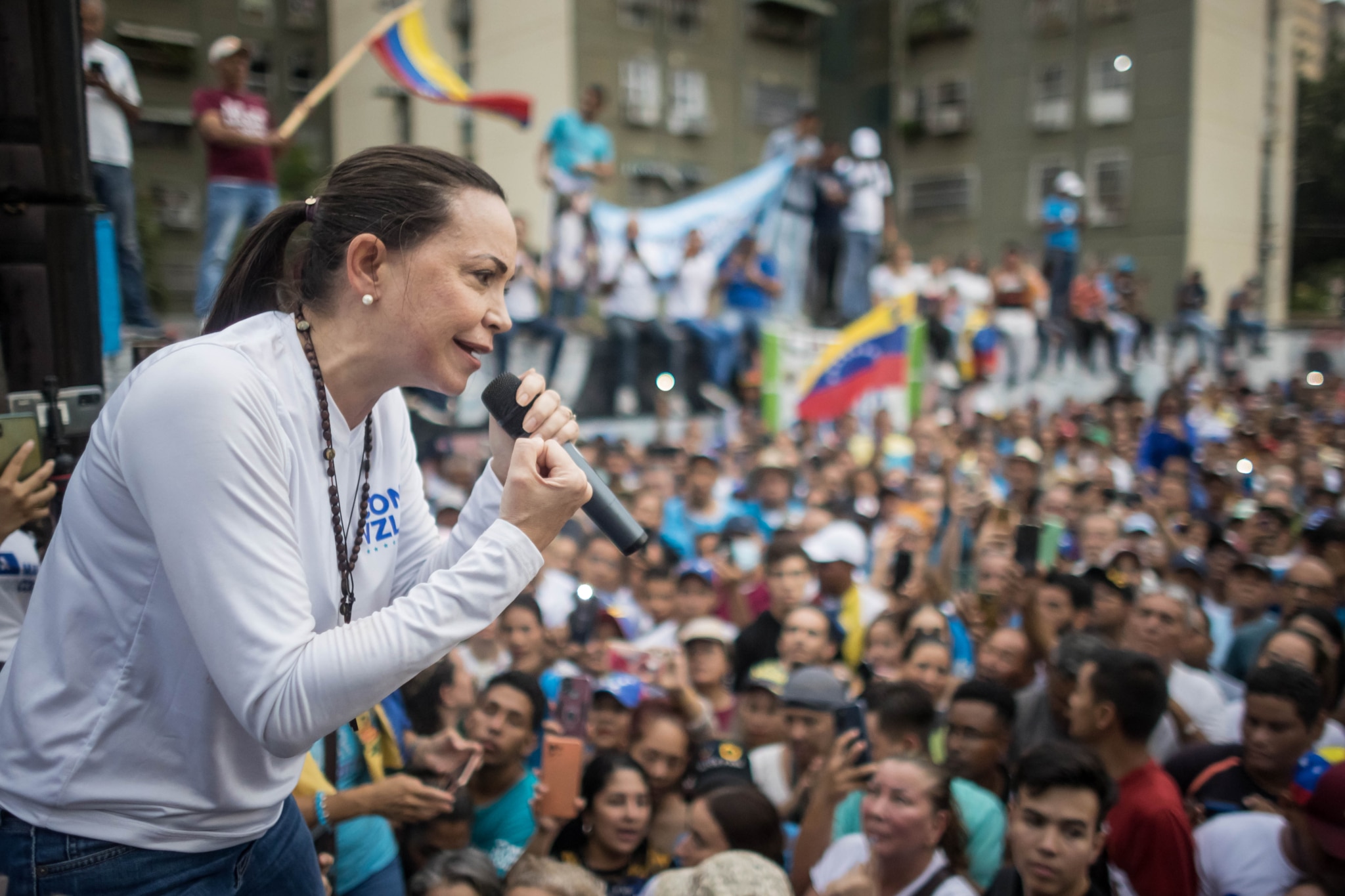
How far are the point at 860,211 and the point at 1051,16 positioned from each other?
40.8ft

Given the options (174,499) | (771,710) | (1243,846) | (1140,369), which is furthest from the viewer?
(1140,369)

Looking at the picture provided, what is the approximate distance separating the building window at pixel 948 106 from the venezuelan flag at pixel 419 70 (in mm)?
17508

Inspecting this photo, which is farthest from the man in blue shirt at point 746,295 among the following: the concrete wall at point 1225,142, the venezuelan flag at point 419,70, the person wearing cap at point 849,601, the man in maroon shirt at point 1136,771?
the concrete wall at point 1225,142

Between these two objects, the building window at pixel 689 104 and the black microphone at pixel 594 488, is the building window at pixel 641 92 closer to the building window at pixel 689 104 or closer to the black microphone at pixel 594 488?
the building window at pixel 689 104

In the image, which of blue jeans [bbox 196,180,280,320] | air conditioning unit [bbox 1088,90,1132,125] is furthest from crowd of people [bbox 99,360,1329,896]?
air conditioning unit [bbox 1088,90,1132,125]

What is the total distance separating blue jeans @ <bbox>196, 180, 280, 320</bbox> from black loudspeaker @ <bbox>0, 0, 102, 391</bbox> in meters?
3.64

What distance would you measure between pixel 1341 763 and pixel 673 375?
8241 millimetres

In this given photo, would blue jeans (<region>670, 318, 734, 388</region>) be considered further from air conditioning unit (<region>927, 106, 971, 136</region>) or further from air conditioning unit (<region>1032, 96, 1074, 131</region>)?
air conditioning unit (<region>927, 106, 971, 136</region>)

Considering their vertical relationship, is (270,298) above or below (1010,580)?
above

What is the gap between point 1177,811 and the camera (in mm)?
3195

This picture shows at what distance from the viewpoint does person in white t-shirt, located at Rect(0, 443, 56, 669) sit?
6.11 ft

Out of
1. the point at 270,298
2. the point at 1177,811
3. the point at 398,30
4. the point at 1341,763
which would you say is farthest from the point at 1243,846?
the point at 398,30

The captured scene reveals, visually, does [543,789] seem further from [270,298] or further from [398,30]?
[398,30]

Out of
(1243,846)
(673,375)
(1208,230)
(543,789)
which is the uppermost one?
(1208,230)
